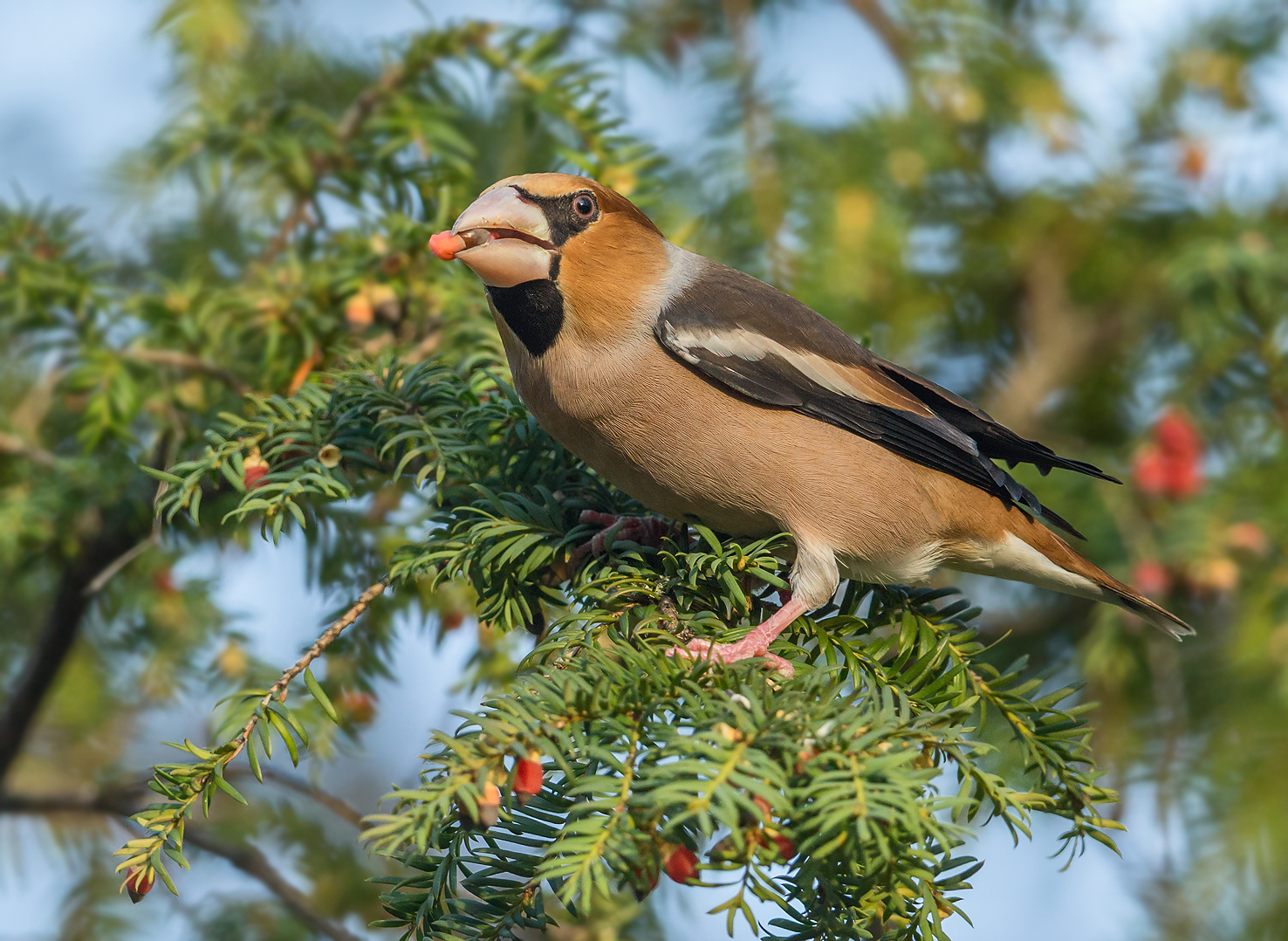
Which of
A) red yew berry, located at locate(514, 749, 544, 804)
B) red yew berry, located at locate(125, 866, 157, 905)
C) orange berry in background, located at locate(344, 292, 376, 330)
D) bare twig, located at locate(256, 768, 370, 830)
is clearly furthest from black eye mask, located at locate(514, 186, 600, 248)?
red yew berry, located at locate(125, 866, 157, 905)

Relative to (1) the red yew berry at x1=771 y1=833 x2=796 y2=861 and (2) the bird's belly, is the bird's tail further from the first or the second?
(1) the red yew berry at x1=771 y1=833 x2=796 y2=861

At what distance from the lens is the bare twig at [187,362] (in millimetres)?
2760

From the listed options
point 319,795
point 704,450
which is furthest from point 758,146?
point 319,795

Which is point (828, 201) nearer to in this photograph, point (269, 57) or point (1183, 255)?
point (1183, 255)

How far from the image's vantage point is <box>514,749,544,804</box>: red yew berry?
154 centimetres

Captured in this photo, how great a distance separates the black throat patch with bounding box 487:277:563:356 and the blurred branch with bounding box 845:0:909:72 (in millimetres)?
2348

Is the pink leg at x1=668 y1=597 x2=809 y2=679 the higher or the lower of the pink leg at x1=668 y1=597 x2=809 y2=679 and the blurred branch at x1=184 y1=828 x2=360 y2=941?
the higher

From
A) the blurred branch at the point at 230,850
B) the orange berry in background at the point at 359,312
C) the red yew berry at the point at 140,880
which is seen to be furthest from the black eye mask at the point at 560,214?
the blurred branch at the point at 230,850

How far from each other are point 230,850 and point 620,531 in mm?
1363

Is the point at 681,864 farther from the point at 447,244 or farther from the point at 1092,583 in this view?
the point at 1092,583

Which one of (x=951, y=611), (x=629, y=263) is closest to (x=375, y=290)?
(x=629, y=263)

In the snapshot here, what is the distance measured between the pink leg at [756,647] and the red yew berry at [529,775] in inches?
10.4

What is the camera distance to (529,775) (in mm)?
1557

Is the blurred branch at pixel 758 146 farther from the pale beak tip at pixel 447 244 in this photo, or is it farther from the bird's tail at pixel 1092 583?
the pale beak tip at pixel 447 244
